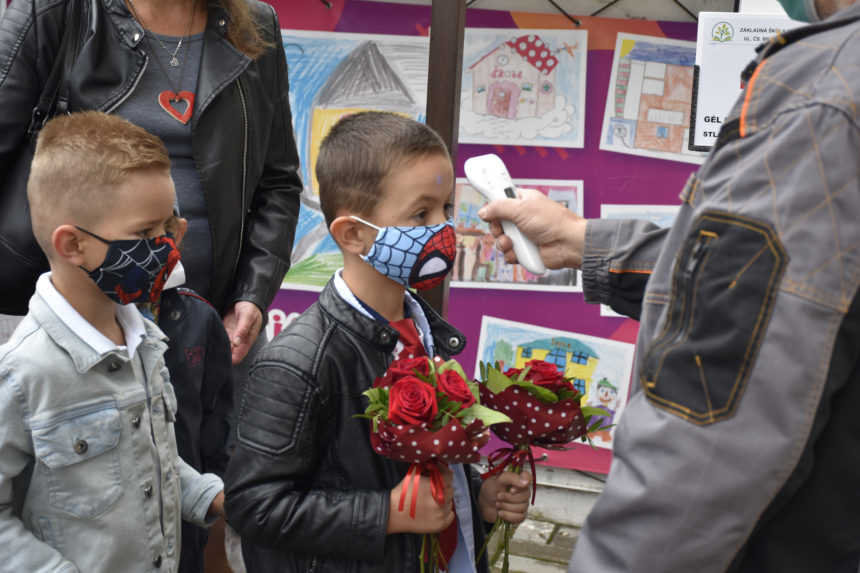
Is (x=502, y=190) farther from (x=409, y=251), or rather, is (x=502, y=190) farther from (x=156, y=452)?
(x=156, y=452)

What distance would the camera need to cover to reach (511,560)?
4453mm

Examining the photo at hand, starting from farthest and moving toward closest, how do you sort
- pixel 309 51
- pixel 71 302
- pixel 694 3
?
pixel 309 51 < pixel 694 3 < pixel 71 302

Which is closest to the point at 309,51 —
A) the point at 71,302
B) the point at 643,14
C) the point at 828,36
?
the point at 643,14

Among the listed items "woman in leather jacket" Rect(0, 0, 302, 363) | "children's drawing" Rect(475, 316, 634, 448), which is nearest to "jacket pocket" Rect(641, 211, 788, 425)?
"woman in leather jacket" Rect(0, 0, 302, 363)

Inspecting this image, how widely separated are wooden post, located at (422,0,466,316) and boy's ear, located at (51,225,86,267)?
4.51 feet

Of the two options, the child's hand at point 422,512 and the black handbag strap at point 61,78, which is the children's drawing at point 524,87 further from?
the child's hand at point 422,512

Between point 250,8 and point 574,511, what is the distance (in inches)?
137

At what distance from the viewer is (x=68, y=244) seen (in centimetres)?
180

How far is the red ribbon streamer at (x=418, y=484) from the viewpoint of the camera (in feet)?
5.82

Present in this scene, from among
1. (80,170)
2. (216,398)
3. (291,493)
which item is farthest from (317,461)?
(80,170)

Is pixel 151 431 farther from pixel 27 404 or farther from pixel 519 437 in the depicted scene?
pixel 519 437

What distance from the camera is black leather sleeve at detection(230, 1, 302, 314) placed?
101 inches

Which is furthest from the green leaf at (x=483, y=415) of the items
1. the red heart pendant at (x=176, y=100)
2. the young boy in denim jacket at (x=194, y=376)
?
the red heart pendant at (x=176, y=100)

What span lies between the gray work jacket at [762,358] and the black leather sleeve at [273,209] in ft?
5.40
